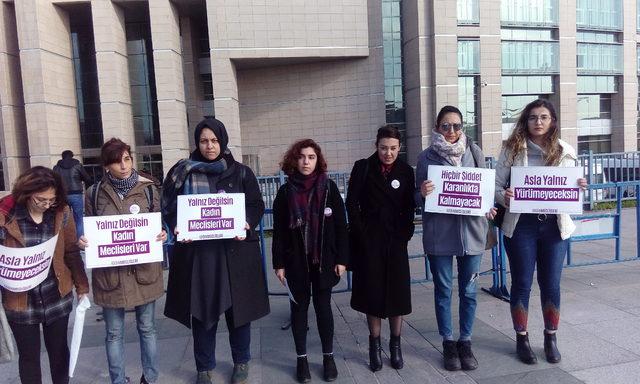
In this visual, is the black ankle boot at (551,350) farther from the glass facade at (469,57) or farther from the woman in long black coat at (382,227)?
the glass facade at (469,57)

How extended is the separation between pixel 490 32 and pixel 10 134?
3121 cm

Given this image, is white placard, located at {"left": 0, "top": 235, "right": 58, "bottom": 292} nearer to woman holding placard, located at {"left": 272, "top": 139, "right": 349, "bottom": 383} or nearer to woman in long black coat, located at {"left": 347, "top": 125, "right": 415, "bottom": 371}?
woman holding placard, located at {"left": 272, "top": 139, "right": 349, "bottom": 383}

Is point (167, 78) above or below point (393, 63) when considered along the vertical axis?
below

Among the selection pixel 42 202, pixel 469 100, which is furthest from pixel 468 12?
pixel 42 202

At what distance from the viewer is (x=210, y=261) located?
3.52 m

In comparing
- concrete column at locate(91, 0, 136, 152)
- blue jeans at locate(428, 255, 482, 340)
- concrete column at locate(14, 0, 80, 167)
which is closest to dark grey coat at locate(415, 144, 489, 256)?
blue jeans at locate(428, 255, 482, 340)

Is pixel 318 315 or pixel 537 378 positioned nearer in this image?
pixel 537 378

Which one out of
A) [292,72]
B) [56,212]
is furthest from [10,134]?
[56,212]

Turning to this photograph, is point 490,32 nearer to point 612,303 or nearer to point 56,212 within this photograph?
point 612,303

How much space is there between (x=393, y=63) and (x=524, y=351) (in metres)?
27.6

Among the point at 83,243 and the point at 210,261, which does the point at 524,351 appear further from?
the point at 83,243

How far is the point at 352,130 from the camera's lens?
101 ft

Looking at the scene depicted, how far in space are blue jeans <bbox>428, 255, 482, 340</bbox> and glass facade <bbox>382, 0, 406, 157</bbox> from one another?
1015 inches

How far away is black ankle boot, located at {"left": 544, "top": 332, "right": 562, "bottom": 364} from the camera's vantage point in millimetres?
3771
